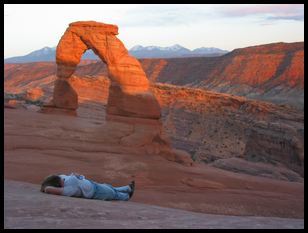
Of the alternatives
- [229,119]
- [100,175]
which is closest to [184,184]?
[100,175]

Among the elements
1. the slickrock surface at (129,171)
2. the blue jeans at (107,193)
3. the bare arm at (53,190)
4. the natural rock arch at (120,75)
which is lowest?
the slickrock surface at (129,171)

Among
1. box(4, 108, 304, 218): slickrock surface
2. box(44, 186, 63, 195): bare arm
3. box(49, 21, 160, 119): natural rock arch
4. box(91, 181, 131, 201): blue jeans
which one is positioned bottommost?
box(4, 108, 304, 218): slickrock surface

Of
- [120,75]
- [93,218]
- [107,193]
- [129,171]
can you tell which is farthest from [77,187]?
[120,75]

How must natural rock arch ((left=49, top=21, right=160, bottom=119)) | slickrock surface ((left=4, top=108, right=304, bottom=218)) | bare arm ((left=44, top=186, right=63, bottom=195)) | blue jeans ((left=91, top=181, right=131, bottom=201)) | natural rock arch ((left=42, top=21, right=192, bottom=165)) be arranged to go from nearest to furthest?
bare arm ((left=44, top=186, right=63, bottom=195)), blue jeans ((left=91, top=181, right=131, bottom=201)), slickrock surface ((left=4, top=108, right=304, bottom=218)), natural rock arch ((left=42, top=21, right=192, bottom=165)), natural rock arch ((left=49, top=21, right=160, bottom=119))

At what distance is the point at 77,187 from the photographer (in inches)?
323

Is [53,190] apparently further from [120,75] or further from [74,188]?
[120,75]

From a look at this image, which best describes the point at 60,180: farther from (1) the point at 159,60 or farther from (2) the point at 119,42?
(1) the point at 159,60

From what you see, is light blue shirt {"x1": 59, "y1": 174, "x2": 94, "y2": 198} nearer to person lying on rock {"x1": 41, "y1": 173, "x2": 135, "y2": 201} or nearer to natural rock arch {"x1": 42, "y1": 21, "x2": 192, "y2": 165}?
person lying on rock {"x1": 41, "y1": 173, "x2": 135, "y2": 201}

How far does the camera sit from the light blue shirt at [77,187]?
8133mm

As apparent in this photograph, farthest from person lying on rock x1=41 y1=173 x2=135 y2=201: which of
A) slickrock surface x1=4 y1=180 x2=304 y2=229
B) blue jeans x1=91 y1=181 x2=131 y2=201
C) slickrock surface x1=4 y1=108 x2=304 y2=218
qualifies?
slickrock surface x1=4 y1=108 x2=304 y2=218

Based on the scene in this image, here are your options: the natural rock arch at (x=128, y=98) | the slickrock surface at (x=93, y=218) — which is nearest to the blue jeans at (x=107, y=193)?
the slickrock surface at (x=93, y=218)

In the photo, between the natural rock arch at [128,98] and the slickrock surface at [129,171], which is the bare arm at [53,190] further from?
the natural rock arch at [128,98]

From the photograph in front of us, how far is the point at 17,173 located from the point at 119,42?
24.2ft

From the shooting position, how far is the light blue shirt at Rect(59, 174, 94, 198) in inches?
320
